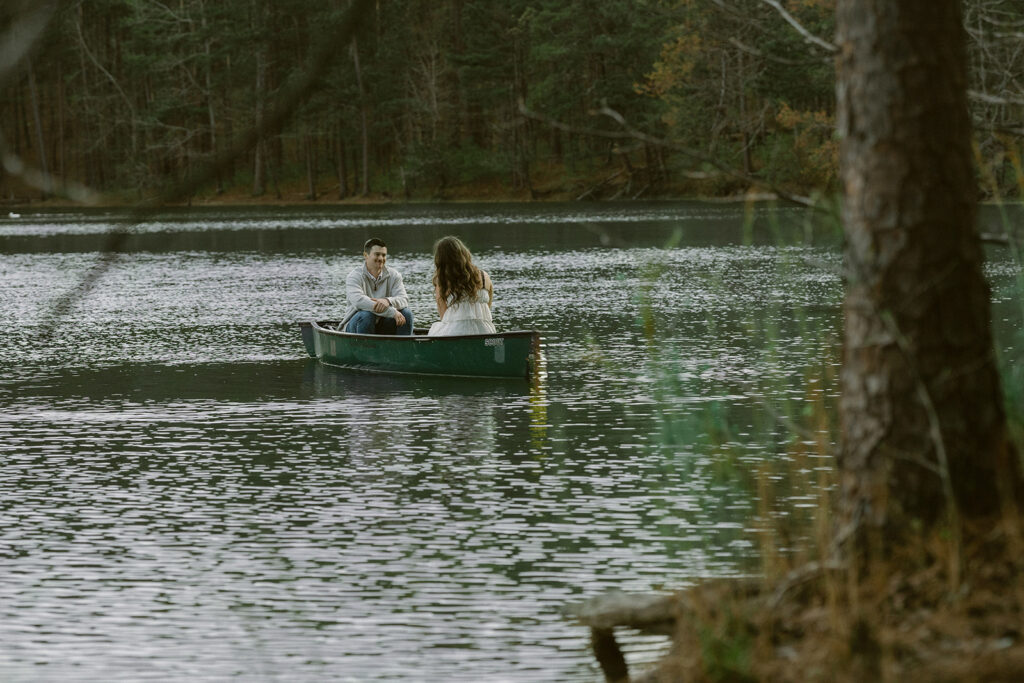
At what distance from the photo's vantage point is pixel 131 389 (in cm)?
1608

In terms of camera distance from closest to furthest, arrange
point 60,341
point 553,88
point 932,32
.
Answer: point 932,32, point 60,341, point 553,88

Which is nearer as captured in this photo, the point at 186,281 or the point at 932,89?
the point at 932,89

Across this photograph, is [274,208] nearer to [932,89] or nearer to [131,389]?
[131,389]

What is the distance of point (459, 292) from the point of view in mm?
15602

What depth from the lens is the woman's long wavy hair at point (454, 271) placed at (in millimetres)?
15086

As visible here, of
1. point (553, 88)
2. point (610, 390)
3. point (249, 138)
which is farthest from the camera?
point (553, 88)

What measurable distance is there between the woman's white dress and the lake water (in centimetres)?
59

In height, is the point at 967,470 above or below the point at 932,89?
below

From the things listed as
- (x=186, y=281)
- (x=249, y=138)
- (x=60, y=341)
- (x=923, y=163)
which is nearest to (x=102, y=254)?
(x=249, y=138)

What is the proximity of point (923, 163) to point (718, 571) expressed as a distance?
3.20m

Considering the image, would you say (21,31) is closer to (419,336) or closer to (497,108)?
(419,336)

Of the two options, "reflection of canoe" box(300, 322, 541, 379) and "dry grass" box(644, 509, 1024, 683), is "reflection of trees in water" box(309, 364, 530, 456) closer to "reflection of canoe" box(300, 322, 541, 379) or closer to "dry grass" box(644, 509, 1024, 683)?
"reflection of canoe" box(300, 322, 541, 379)

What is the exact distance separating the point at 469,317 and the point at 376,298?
1.53 meters

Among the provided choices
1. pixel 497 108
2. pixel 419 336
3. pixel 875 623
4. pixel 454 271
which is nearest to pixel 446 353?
pixel 419 336
